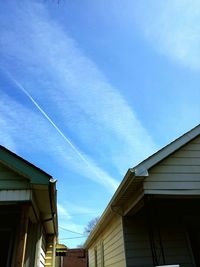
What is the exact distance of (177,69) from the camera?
7.72 m

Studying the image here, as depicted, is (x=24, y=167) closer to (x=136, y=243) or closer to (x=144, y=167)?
(x=144, y=167)

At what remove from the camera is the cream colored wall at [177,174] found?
5957mm

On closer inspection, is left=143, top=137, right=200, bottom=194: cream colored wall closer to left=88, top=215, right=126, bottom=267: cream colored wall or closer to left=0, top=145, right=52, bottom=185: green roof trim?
left=0, top=145, right=52, bottom=185: green roof trim

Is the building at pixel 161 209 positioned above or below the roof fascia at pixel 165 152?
below

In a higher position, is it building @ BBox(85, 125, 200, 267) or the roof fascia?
the roof fascia

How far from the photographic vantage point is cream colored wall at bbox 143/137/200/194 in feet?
19.5

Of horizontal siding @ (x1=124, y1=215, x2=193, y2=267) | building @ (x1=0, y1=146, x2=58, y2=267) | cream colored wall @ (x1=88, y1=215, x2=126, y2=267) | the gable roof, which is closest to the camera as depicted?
building @ (x1=0, y1=146, x2=58, y2=267)

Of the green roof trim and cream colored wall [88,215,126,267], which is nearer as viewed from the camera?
the green roof trim

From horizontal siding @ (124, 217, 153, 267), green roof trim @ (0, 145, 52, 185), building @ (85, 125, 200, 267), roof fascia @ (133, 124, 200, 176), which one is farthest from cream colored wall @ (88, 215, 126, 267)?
green roof trim @ (0, 145, 52, 185)

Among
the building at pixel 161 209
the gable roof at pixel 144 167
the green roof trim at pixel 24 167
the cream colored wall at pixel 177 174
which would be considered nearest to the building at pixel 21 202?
the green roof trim at pixel 24 167

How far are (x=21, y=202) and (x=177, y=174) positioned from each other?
11.7 ft

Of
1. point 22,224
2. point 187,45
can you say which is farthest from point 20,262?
point 187,45

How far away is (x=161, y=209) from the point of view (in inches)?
300

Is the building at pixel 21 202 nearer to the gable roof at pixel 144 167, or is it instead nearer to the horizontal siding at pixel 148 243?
the gable roof at pixel 144 167
